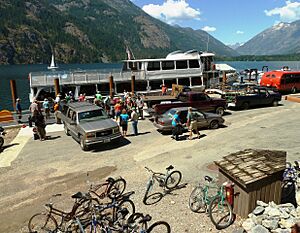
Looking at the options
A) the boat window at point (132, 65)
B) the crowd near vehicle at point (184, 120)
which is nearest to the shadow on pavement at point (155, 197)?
the crowd near vehicle at point (184, 120)

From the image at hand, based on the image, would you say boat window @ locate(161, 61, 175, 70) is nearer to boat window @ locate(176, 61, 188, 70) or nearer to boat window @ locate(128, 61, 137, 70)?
boat window @ locate(176, 61, 188, 70)

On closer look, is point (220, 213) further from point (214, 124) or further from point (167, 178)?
point (214, 124)

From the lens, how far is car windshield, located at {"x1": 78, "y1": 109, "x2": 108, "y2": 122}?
15.1m

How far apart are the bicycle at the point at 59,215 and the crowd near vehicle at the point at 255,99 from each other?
17.9 meters

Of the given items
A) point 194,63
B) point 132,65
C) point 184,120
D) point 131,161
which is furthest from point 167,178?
point 194,63

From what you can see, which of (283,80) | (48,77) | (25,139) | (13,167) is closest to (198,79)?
(283,80)

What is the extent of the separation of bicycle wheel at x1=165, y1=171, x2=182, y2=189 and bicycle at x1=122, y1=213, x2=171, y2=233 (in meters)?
2.58

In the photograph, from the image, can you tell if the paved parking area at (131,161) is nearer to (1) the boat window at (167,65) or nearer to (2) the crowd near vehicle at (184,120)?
(2) the crowd near vehicle at (184,120)

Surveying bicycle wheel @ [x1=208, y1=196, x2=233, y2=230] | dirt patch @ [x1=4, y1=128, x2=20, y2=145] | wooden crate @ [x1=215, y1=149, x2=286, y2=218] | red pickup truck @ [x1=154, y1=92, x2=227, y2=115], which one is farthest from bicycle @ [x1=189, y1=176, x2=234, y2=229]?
dirt patch @ [x1=4, y1=128, x2=20, y2=145]

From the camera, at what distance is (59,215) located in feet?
23.0

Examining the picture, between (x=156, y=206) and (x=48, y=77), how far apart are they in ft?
70.9

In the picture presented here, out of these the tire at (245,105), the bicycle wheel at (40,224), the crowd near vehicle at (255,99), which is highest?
the crowd near vehicle at (255,99)

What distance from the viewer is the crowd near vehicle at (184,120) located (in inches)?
638

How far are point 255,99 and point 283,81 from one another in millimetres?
7681
